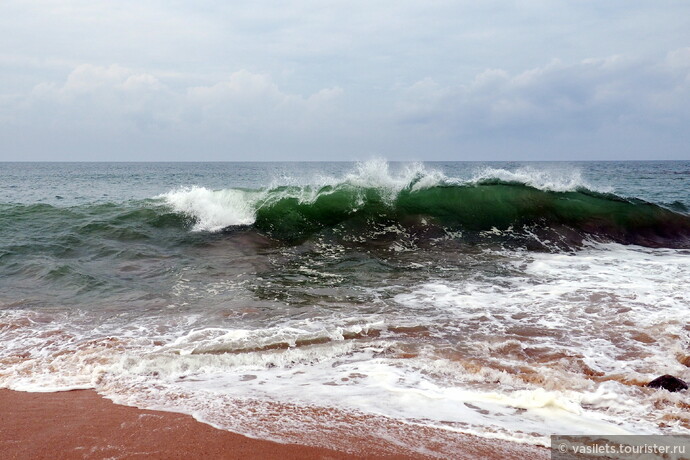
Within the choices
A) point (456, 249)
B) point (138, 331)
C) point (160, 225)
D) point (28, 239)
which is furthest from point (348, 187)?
point (138, 331)

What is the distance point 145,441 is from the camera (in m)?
2.88

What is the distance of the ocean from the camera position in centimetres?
338

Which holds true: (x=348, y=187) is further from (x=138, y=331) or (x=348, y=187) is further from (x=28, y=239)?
(x=138, y=331)

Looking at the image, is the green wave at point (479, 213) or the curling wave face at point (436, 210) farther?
the green wave at point (479, 213)

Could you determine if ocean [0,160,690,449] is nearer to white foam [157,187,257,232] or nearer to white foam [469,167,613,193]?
white foam [157,187,257,232]

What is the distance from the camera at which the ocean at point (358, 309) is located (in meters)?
3.38

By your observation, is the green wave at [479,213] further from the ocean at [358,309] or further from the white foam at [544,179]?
the white foam at [544,179]

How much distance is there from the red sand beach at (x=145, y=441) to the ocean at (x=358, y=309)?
137 mm

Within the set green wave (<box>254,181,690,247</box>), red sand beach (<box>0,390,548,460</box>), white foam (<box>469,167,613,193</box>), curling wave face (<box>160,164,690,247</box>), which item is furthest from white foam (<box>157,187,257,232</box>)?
red sand beach (<box>0,390,548,460</box>)

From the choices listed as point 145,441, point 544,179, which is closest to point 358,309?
point 145,441

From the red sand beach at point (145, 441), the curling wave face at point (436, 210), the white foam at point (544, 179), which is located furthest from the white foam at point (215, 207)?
the red sand beach at point (145, 441)

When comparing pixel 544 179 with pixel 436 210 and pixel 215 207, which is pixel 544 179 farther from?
pixel 215 207

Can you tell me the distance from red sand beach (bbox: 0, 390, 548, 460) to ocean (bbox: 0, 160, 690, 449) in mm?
137

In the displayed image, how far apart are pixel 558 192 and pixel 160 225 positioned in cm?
1045
